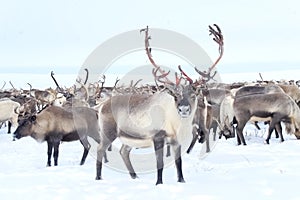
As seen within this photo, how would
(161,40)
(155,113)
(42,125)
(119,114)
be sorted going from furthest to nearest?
(161,40), (42,125), (119,114), (155,113)

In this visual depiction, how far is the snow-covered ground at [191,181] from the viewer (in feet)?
16.3

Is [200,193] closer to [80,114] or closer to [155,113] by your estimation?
[155,113]

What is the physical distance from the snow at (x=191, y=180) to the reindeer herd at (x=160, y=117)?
35 cm

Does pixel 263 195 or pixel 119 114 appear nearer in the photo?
pixel 263 195

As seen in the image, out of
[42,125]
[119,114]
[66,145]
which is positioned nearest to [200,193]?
[119,114]

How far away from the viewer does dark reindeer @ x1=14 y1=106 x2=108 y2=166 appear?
8742 mm

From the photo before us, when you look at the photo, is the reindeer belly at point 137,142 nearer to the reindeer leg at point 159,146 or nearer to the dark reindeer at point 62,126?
the reindeer leg at point 159,146

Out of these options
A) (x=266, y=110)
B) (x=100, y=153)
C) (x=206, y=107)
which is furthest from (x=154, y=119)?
(x=266, y=110)

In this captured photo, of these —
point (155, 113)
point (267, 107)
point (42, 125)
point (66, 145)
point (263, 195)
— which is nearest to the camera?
point (263, 195)

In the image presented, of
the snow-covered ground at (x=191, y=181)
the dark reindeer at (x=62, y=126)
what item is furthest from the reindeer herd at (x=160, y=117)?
the snow-covered ground at (x=191, y=181)

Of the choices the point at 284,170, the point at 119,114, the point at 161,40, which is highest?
the point at 161,40

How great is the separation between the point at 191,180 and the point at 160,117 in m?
0.98

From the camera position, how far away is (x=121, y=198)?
16.5 feet

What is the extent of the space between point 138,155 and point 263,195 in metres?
4.45
